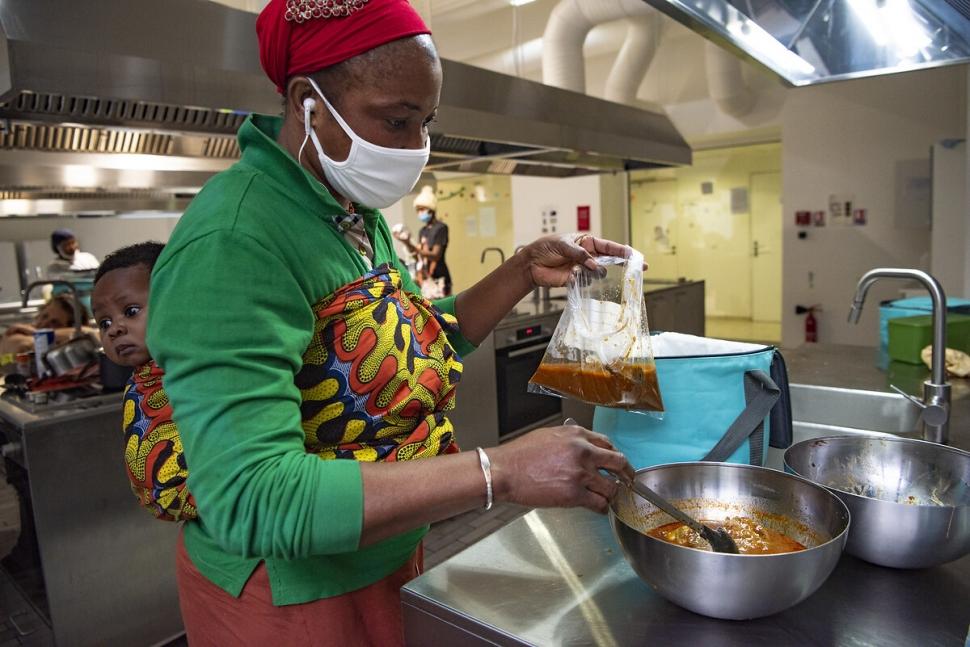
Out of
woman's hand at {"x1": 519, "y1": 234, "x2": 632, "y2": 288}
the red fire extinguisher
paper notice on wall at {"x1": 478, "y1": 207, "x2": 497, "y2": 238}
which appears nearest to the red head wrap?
woman's hand at {"x1": 519, "y1": 234, "x2": 632, "y2": 288}

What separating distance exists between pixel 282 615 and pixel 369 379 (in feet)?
1.16

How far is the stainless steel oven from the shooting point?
143 inches

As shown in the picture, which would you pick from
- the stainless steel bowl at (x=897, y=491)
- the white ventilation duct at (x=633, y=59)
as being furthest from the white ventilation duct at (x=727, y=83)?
the stainless steel bowl at (x=897, y=491)

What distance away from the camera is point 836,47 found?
1692 millimetres

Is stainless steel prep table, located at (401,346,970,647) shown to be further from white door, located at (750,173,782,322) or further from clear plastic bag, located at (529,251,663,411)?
white door, located at (750,173,782,322)

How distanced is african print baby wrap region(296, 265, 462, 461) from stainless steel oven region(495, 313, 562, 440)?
105 inches

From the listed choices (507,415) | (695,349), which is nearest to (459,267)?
(507,415)

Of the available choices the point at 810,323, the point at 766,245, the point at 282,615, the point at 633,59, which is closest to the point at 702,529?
the point at 282,615

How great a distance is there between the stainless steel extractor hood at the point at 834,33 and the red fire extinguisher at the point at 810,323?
473 centimetres

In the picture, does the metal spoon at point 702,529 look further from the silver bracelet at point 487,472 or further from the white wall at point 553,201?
the white wall at point 553,201

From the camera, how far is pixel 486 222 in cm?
976

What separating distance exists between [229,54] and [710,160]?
7.87m

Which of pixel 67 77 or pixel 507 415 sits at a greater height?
pixel 67 77

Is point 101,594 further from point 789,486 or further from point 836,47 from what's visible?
point 836,47
